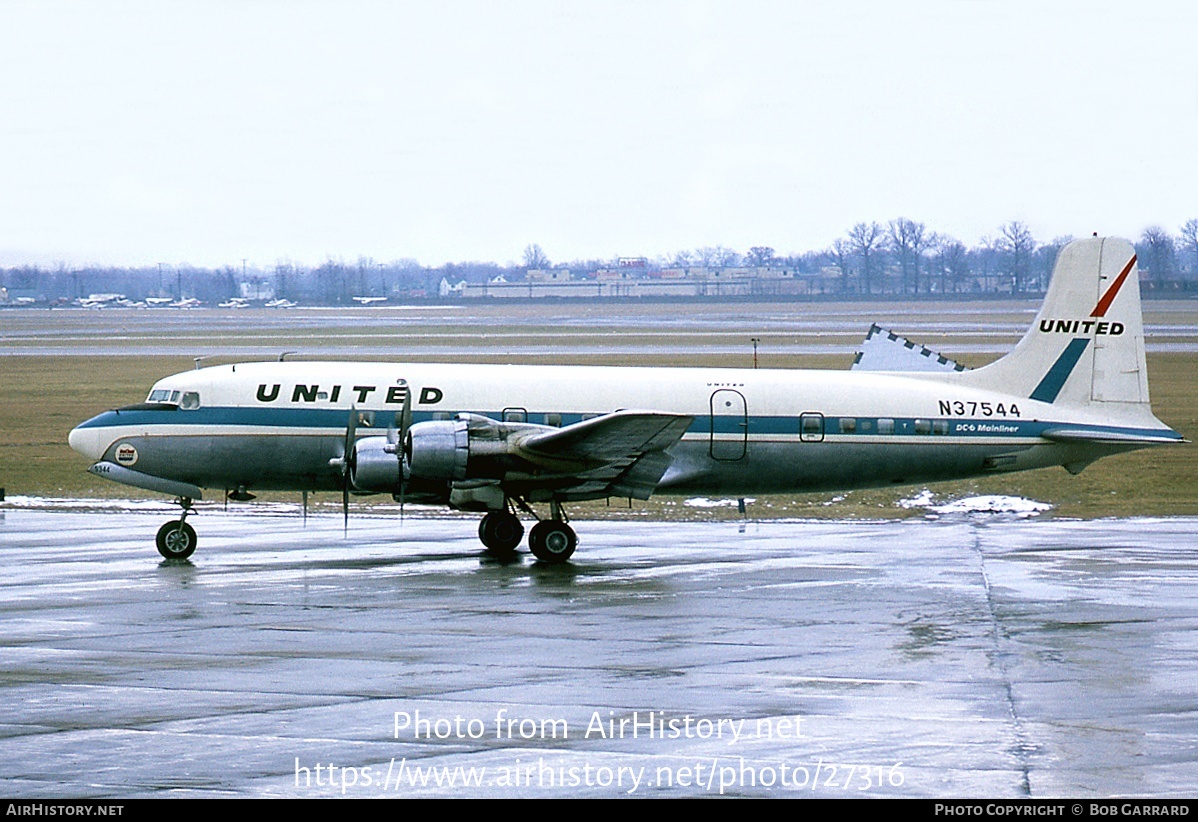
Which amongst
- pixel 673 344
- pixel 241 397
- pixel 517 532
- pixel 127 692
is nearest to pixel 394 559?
pixel 517 532

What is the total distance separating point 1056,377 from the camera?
28422 mm

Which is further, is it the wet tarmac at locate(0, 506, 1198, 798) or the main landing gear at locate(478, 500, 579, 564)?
the main landing gear at locate(478, 500, 579, 564)

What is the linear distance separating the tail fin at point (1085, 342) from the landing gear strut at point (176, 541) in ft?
46.1

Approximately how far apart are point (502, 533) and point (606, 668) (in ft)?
33.2

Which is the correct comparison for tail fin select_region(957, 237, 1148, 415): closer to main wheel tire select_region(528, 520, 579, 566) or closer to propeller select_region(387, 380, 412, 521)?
main wheel tire select_region(528, 520, 579, 566)

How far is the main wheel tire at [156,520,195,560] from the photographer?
25953 millimetres

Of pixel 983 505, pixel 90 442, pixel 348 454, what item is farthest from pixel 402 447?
pixel 983 505

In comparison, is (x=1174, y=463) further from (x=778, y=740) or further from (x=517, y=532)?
(x=778, y=740)

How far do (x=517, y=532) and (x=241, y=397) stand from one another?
526cm

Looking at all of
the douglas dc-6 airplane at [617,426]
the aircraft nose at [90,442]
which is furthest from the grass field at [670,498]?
the aircraft nose at [90,442]

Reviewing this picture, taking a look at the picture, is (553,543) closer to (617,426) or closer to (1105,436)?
(617,426)

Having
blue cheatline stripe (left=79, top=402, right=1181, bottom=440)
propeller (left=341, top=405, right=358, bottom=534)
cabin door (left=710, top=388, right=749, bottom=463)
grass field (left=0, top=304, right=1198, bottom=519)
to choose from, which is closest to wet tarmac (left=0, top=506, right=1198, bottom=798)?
propeller (left=341, top=405, right=358, bottom=534)

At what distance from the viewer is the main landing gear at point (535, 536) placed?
84.4 feet

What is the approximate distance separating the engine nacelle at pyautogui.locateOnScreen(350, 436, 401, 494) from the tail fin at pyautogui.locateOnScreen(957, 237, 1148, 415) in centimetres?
1073
